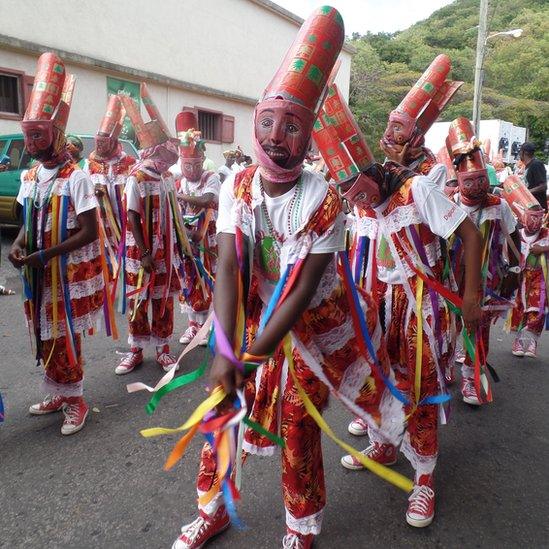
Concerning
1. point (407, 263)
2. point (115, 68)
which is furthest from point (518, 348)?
point (115, 68)

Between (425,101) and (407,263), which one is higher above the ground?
(425,101)

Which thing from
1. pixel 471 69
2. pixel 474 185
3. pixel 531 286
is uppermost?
pixel 471 69

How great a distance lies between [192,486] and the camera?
2.56m

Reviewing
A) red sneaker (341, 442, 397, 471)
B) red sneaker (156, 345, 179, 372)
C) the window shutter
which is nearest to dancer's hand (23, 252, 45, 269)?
red sneaker (156, 345, 179, 372)

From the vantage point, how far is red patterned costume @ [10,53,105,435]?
286 cm

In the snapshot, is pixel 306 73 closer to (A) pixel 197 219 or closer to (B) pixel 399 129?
(B) pixel 399 129

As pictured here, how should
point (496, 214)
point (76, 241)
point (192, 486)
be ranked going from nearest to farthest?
point (192, 486), point (76, 241), point (496, 214)

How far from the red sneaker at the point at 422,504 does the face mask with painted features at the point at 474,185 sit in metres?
1.83

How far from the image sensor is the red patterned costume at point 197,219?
4590mm

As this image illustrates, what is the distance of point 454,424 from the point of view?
3.39 meters

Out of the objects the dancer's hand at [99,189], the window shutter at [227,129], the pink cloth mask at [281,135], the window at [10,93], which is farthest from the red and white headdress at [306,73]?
the window shutter at [227,129]

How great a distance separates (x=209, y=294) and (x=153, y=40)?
1206cm

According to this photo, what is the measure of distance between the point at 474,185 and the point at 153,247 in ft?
8.17

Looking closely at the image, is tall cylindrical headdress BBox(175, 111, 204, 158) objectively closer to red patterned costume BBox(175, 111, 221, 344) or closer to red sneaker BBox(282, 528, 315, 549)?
red patterned costume BBox(175, 111, 221, 344)
